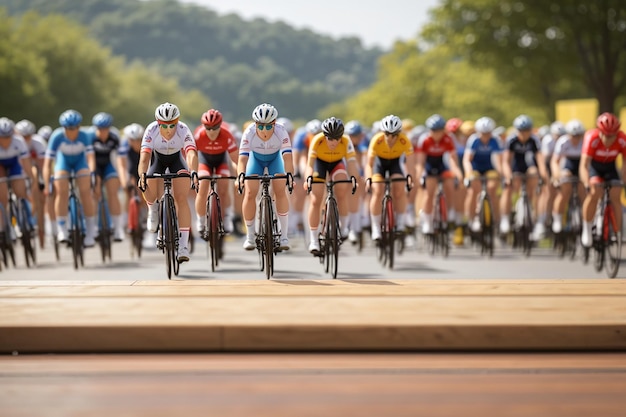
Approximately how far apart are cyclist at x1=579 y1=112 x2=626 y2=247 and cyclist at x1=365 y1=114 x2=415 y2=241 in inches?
90.5

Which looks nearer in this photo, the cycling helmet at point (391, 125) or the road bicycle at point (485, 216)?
the cycling helmet at point (391, 125)

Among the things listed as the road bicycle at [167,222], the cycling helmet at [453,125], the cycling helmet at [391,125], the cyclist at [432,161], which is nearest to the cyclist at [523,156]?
the cyclist at [432,161]

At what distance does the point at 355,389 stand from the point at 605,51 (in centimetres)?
3567

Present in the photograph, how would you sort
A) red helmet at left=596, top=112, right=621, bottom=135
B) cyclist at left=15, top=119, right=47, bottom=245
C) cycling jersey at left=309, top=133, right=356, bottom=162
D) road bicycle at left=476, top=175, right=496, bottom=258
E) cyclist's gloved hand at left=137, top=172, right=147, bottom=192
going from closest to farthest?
cyclist's gloved hand at left=137, top=172, right=147, bottom=192, cycling jersey at left=309, top=133, right=356, bottom=162, red helmet at left=596, top=112, right=621, bottom=135, road bicycle at left=476, top=175, right=496, bottom=258, cyclist at left=15, top=119, right=47, bottom=245

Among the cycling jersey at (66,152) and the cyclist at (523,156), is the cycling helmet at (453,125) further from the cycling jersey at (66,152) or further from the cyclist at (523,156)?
the cycling jersey at (66,152)

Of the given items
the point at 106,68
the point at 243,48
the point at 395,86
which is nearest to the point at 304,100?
the point at 243,48

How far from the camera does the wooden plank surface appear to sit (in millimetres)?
6699

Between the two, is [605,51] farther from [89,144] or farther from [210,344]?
[210,344]

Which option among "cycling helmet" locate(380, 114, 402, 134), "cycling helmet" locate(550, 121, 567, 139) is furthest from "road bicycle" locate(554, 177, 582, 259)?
"cycling helmet" locate(380, 114, 402, 134)

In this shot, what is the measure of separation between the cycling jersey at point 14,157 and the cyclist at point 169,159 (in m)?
5.61

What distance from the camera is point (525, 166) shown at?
65.3 feet

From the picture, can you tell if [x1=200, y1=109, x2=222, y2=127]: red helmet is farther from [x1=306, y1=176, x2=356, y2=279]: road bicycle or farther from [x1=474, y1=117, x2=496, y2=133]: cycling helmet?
[x1=474, y1=117, x2=496, y2=133]: cycling helmet

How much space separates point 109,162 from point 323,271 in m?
4.20

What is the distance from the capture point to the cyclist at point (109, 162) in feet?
60.2
